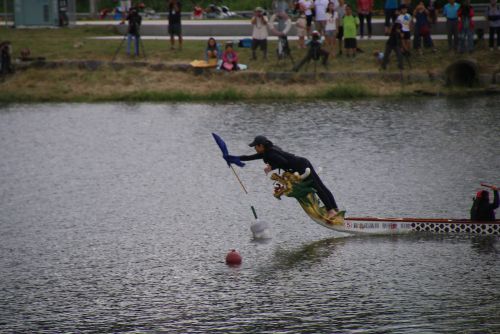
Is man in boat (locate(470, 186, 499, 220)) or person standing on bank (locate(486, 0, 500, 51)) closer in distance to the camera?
man in boat (locate(470, 186, 499, 220))

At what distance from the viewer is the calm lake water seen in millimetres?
15570

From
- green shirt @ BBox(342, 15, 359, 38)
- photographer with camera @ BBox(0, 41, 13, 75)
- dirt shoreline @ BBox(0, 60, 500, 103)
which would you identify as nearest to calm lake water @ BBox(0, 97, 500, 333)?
dirt shoreline @ BBox(0, 60, 500, 103)

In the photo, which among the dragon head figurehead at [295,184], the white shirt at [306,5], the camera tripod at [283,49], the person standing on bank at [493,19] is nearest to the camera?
the dragon head figurehead at [295,184]

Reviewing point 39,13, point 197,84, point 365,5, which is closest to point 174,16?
point 197,84

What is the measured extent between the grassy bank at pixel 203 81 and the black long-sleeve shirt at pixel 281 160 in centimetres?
2060

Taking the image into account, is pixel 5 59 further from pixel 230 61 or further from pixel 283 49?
pixel 283 49

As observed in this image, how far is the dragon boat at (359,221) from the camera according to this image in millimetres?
19422

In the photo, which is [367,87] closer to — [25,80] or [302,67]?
[302,67]

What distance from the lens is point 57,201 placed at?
2425cm

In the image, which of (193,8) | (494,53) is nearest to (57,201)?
(494,53)

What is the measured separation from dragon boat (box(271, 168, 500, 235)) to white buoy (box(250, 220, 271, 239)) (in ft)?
2.29

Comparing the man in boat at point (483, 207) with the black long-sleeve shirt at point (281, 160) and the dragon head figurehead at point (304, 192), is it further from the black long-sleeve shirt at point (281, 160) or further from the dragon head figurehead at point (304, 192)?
the black long-sleeve shirt at point (281, 160)

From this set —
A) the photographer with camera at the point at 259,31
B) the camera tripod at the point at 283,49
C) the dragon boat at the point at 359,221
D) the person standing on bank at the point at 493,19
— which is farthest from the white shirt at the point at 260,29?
the dragon boat at the point at 359,221

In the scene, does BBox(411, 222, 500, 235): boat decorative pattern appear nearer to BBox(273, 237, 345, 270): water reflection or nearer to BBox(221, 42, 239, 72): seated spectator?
BBox(273, 237, 345, 270): water reflection
